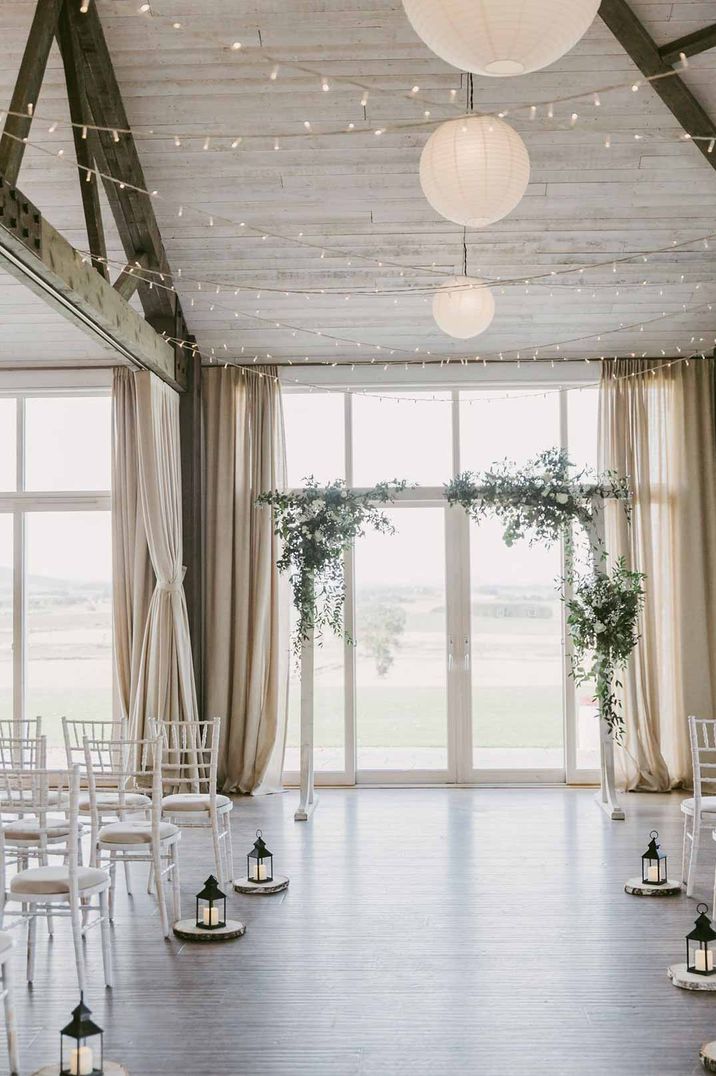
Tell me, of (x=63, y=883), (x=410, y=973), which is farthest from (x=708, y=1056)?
(x=63, y=883)

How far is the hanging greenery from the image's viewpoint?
7766 millimetres

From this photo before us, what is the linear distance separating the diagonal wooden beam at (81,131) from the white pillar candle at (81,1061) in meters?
4.29

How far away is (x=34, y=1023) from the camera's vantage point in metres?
4.17

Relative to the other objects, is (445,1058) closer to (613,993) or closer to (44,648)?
(613,993)

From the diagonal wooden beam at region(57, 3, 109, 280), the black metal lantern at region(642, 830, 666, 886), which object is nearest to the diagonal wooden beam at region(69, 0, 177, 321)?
the diagonal wooden beam at region(57, 3, 109, 280)

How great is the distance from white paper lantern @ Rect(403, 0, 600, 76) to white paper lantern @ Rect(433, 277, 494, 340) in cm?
328

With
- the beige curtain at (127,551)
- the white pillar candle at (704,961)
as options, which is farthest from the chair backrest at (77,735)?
the white pillar candle at (704,961)

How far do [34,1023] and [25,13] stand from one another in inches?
201

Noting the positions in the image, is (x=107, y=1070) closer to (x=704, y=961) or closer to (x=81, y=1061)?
(x=81, y=1061)

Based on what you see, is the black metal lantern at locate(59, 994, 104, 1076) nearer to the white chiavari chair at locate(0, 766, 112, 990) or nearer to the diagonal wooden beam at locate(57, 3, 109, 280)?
the white chiavari chair at locate(0, 766, 112, 990)

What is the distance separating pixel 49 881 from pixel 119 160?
4595mm

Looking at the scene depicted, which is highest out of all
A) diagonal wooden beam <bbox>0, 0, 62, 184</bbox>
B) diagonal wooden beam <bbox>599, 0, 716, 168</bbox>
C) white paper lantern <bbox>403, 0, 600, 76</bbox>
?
diagonal wooden beam <bbox>599, 0, 716, 168</bbox>

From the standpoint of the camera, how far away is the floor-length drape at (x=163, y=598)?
8273 mm

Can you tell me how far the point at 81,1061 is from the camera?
3.54 meters
